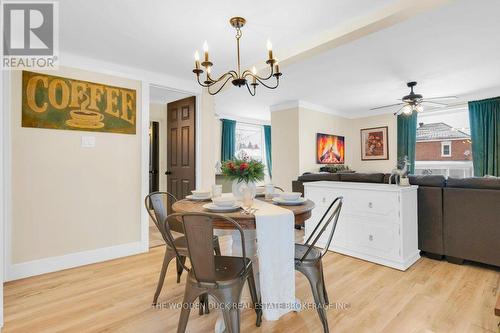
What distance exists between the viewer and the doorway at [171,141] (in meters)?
3.99

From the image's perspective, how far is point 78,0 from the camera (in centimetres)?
201

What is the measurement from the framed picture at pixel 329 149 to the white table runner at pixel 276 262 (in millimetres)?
4583

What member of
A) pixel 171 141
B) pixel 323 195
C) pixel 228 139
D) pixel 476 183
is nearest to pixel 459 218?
pixel 476 183

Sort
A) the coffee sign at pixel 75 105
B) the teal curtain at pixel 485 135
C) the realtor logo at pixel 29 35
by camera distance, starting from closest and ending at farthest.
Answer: the realtor logo at pixel 29 35 → the coffee sign at pixel 75 105 → the teal curtain at pixel 485 135

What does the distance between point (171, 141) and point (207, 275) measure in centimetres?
335

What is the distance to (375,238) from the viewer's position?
2.90m

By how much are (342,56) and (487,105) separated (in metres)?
3.64

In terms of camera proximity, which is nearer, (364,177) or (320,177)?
(364,177)

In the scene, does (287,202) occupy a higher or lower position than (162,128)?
lower

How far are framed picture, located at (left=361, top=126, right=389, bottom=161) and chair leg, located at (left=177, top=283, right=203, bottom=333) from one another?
6138 mm

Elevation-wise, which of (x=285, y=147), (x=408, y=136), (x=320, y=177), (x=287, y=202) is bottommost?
(x=287, y=202)

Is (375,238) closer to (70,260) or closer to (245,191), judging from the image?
(245,191)

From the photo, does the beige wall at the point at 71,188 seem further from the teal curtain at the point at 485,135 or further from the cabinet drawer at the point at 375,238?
the teal curtain at the point at 485,135

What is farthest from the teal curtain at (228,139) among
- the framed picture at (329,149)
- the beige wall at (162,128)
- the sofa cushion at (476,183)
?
the sofa cushion at (476,183)
